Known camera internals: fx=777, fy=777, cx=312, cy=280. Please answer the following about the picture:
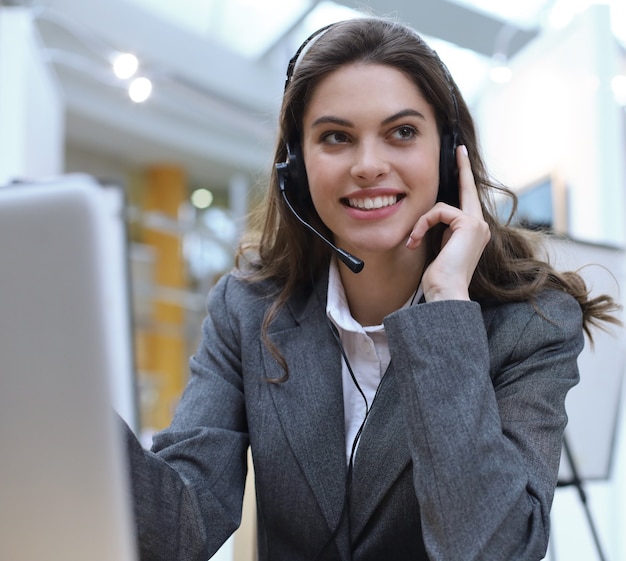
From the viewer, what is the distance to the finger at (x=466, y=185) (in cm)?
126

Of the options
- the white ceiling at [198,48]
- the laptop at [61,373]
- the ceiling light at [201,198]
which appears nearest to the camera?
the laptop at [61,373]

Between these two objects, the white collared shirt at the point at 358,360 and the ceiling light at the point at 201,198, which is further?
the ceiling light at the point at 201,198

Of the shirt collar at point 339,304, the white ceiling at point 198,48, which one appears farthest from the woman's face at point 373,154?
the white ceiling at point 198,48

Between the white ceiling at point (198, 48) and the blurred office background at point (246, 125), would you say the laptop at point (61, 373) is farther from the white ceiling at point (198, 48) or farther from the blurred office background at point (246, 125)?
the white ceiling at point (198, 48)

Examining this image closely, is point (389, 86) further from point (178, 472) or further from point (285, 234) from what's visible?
point (178, 472)

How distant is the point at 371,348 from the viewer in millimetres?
1303

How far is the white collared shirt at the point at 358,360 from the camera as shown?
1.28m

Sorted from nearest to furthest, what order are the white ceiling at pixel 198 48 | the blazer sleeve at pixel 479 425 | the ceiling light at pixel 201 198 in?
the blazer sleeve at pixel 479 425 < the white ceiling at pixel 198 48 < the ceiling light at pixel 201 198

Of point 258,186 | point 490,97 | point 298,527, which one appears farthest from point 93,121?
point 298,527

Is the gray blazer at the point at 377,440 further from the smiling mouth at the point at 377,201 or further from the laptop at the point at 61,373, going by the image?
the laptop at the point at 61,373

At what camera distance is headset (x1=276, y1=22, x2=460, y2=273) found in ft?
4.28

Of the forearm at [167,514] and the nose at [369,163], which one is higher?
the nose at [369,163]

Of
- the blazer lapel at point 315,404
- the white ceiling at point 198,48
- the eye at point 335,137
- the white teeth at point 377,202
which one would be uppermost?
the white ceiling at point 198,48

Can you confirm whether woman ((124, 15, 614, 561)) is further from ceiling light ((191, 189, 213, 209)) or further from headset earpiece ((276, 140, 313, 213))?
ceiling light ((191, 189, 213, 209))
